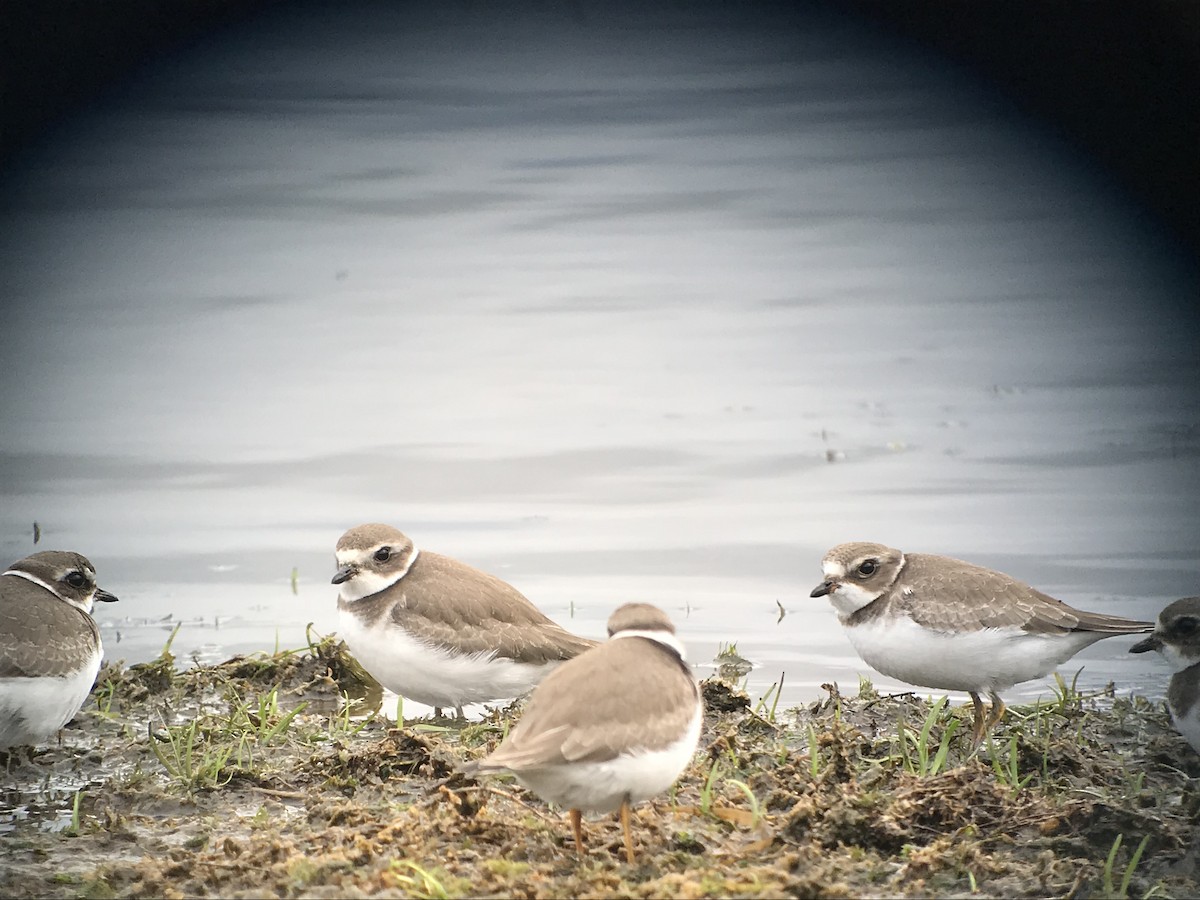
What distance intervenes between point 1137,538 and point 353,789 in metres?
5.42

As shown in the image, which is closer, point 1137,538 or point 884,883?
point 884,883

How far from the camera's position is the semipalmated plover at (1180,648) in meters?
5.24

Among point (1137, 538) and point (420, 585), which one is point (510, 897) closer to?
point (420, 585)

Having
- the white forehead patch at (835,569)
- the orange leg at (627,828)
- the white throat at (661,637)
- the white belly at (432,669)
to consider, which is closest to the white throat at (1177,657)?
the white forehead patch at (835,569)

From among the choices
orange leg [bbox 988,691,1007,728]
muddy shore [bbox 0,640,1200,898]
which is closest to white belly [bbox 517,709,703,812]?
muddy shore [bbox 0,640,1200,898]

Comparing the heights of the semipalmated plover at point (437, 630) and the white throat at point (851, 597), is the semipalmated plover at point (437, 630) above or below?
below

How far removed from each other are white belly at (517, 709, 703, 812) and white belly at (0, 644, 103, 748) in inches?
86.3

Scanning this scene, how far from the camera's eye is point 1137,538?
8469 mm

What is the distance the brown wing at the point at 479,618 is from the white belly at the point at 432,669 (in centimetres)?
5

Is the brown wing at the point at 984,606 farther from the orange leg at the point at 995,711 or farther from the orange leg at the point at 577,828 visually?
the orange leg at the point at 577,828

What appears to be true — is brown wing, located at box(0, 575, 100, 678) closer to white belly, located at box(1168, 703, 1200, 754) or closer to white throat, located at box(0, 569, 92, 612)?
white throat, located at box(0, 569, 92, 612)

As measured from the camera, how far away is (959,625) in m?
5.55

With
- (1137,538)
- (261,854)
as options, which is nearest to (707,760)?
Result: (261,854)

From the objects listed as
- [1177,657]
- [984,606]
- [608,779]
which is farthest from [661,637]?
[1177,657]
